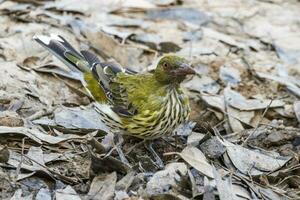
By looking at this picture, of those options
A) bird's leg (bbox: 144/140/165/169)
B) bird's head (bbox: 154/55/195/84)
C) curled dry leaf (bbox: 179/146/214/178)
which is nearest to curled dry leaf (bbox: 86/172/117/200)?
Result: bird's leg (bbox: 144/140/165/169)

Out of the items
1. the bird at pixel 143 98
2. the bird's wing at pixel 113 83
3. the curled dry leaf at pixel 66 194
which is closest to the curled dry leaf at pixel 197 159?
the bird at pixel 143 98

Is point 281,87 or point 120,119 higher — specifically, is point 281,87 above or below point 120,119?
below

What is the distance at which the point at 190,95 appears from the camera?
347 inches

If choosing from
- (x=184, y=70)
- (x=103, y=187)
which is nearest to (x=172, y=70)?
(x=184, y=70)

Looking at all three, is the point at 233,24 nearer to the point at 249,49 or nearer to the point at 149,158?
the point at 249,49

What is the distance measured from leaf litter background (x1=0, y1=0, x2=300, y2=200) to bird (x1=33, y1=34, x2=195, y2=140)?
23 centimetres

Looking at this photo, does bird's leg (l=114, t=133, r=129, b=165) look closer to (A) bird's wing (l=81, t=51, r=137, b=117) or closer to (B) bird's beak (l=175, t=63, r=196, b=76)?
(A) bird's wing (l=81, t=51, r=137, b=117)

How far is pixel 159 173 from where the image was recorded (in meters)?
6.39

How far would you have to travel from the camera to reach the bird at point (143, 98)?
23.1 ft

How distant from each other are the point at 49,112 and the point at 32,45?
189cm

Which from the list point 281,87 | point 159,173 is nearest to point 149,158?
point 159,173

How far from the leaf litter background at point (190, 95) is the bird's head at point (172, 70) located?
68cm

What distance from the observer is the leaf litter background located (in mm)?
6387

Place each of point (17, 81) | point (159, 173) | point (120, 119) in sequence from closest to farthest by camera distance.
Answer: point (159, 173) → point (120, 119) → point (17, 81)
